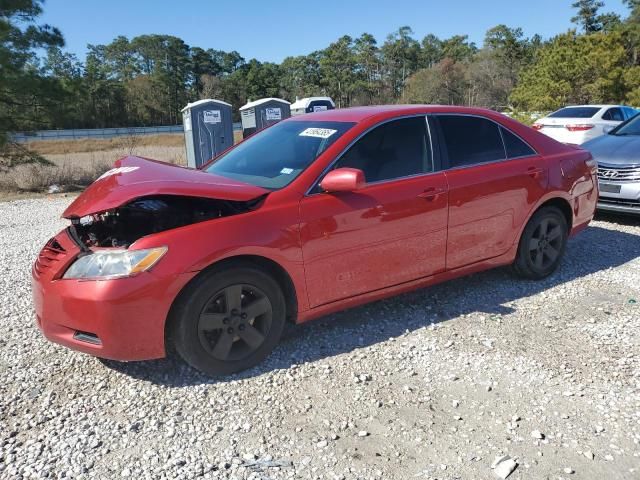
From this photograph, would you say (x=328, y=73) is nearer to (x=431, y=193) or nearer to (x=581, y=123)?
(x=581, y=123)

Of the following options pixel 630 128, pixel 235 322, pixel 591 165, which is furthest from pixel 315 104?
pixel 235 322

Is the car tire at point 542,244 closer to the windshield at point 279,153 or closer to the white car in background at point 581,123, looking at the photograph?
the windshield at point 279,153

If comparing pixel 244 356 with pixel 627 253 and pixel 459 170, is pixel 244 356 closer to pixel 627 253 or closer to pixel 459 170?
pixel 459 170

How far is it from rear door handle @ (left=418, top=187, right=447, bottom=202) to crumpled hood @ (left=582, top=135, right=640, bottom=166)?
422 centimetres

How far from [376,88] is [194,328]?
7798 cm

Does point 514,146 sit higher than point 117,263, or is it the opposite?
point 514,146

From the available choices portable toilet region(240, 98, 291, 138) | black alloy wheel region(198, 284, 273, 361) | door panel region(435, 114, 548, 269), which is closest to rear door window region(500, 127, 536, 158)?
door panel region(435, 114, 548, 269)

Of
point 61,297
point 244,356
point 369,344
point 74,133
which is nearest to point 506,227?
point 369,344

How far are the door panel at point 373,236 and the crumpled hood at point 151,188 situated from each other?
46 cm

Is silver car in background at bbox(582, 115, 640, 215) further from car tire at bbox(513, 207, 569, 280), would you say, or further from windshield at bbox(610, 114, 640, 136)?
car tire at bbox(513, 207, 569, 280)

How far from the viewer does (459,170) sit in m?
4.02

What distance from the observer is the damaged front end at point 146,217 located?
10.5ft

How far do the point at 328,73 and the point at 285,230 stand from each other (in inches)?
3026

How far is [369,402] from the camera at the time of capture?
294 cm
